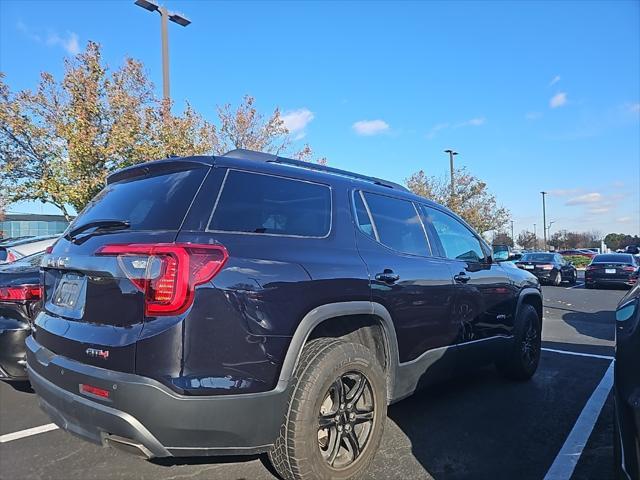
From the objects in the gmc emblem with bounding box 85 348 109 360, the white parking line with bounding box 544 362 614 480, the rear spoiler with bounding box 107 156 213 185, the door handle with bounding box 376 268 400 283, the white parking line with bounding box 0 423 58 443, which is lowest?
the white parking line with bounding box 544 362 614 480

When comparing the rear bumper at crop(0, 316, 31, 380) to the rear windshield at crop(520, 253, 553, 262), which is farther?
the rear windshield at crop(520, 253, 553, 262)

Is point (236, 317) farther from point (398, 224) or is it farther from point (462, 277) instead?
point (462, 277)

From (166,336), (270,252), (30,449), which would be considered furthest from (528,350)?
(30,449)

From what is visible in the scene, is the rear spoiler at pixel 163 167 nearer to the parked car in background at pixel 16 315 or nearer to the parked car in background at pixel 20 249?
the parked car in background at pixel 16 315

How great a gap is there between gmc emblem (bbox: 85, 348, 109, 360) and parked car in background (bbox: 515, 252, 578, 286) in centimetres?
2042

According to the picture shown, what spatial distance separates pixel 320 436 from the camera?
2.99 metres

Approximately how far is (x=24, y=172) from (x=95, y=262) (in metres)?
11.8

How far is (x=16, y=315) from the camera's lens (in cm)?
412

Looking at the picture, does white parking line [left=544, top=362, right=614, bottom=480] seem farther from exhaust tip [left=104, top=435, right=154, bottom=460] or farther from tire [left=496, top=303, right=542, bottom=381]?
exhaust tip [left=104, top=435, right=154, bottom=460]

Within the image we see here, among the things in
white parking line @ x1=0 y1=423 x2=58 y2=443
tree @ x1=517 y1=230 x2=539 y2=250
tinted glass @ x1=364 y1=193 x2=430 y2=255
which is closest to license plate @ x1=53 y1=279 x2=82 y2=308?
white parking line @ x1=0 y1=423 x2=58 y2=443

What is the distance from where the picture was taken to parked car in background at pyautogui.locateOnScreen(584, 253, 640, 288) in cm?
1852

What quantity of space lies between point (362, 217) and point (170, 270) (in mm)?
1589

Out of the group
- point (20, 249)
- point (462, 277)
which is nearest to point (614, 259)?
point (462, 277)

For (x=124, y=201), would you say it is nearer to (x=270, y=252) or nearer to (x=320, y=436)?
(x=270, y=252)
